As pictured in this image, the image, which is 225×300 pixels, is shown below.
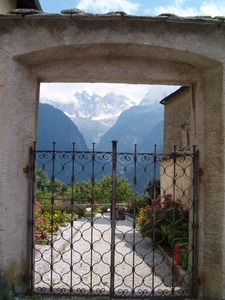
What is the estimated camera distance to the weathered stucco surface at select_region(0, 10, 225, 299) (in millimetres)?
3479

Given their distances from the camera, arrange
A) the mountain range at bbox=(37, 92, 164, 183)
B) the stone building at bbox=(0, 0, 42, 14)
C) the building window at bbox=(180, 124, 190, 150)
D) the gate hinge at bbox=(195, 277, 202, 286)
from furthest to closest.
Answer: the mountain range at bbox=(37, 92, 164, 183), the building window at bbox=(180, 124, 190, 150), the stone building at bbox=(0, 0, 42, 14), the gate hinge at bbox=(195, 277, 202, 286)

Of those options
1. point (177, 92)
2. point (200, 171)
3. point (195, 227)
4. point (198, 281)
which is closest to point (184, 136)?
point (177, 92)

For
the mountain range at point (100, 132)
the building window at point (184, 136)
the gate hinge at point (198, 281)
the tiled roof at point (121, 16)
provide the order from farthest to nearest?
the mountain range at point (100, 132) < the building window at point (184, 136) < the gate hinge at point (198, 281) < the tiled roof at point (121, 16)

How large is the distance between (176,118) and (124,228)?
5.51 metres

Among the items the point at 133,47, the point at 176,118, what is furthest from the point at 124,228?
the point at 133,47

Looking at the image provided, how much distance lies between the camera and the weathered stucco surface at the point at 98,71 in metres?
3.48

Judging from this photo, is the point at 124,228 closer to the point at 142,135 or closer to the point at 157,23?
the point at 157,23

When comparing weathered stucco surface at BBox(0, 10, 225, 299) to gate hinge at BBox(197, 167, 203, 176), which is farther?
gate hinge at BBox(197, 167, 203, 176)

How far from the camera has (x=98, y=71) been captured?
396 centimetres

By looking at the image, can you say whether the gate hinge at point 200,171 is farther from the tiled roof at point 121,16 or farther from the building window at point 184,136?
the building window at point 184,136

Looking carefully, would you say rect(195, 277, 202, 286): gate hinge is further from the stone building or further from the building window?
the building window

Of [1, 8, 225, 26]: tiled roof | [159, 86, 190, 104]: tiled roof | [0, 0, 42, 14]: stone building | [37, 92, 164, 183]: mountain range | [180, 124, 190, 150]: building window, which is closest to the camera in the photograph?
[1, 8, 225, 26]: tiled roof

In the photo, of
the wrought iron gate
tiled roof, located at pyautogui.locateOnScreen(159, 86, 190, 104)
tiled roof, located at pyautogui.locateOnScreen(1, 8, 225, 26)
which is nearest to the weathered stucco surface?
tiled roof, located at pyautogui.locateOnScreen(1, 8, 225, 26)

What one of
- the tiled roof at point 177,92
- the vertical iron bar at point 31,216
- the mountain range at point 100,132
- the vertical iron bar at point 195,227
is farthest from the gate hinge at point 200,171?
the mountain range at point 100,132
